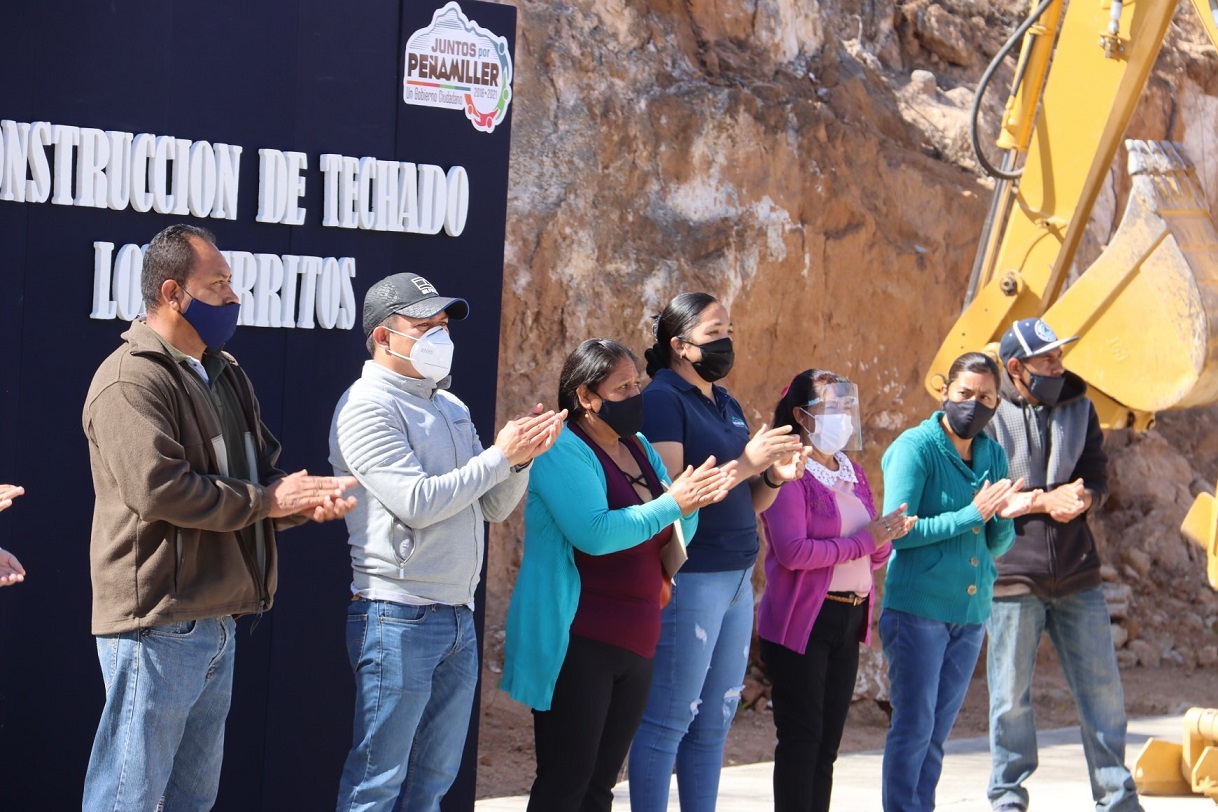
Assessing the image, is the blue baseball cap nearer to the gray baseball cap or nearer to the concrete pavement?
the concrete pavement

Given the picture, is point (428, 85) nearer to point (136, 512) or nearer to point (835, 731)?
point (136, 512)

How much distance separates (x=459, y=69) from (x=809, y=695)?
2527 millimetres

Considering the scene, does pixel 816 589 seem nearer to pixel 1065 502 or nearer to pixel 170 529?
pixel 1065 502

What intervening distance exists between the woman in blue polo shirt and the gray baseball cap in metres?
0.99

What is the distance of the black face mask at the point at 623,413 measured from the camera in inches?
193

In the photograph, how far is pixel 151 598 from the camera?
3959mm

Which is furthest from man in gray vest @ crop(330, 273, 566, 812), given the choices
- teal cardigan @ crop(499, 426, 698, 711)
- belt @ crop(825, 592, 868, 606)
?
belt @ crop(825, 592, 868, 606)

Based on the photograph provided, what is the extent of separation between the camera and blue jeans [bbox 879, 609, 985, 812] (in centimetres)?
579

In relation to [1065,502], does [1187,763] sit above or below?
below

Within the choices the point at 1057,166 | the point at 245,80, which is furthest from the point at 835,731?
A: the point at 1057,166

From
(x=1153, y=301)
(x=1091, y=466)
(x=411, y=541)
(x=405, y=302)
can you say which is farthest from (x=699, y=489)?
(x=1153, y=301)

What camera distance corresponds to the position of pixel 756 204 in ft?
34.1

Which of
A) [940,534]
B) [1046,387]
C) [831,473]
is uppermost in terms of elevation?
[1046,387]

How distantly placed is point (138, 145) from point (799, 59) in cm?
720
